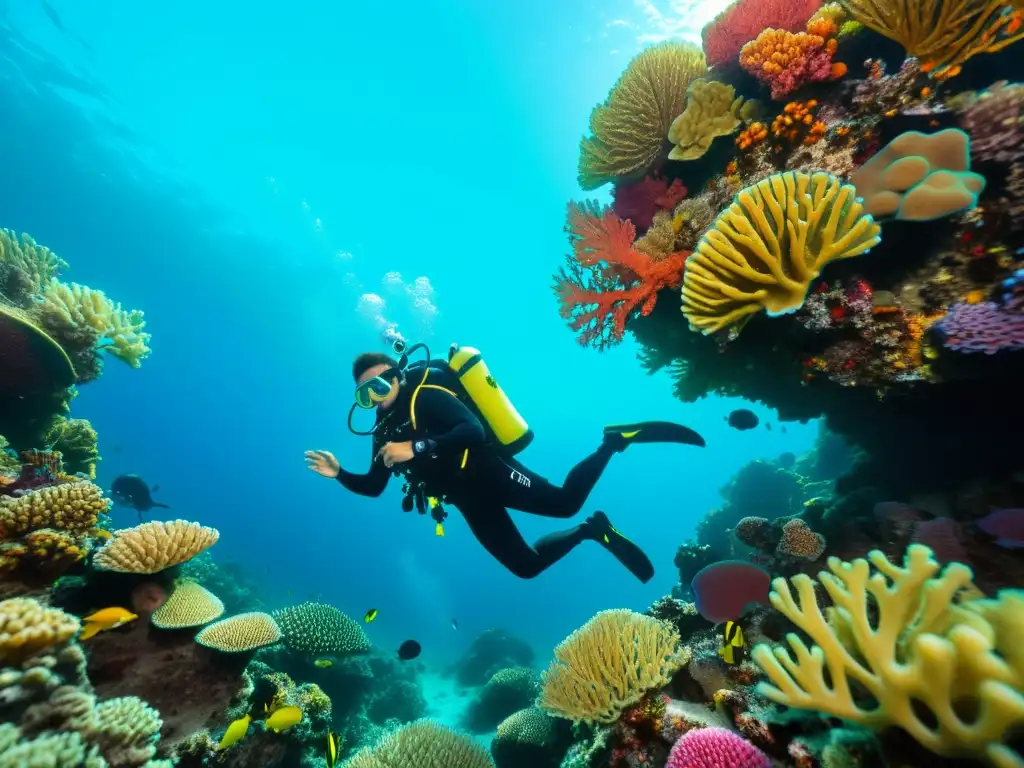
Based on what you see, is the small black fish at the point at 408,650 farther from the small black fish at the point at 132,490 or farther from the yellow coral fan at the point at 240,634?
the small black fish at the point at 132,490

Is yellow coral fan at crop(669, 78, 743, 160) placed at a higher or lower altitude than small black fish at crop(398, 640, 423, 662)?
higher

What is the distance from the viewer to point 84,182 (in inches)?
1410

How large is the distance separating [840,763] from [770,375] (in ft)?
14.4

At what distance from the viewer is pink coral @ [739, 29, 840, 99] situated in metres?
4.14

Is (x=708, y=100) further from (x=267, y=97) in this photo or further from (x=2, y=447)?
(x=267, y=97)

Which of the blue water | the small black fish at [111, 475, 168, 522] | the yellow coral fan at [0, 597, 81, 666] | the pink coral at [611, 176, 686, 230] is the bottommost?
the yellow coral fan at [0, 597, 81, 666]

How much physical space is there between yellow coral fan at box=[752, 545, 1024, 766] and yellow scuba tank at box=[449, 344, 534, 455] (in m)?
4.29

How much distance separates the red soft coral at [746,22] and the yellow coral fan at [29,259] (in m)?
9.74

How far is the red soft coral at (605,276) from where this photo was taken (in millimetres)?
4457

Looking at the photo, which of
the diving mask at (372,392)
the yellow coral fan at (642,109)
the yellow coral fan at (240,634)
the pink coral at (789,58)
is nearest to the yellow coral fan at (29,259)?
the diving mask at (372,392)

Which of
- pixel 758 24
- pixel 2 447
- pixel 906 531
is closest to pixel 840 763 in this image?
pixel 906 531

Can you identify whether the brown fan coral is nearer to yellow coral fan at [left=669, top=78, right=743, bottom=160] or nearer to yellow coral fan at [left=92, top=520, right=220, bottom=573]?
yellow coral fan at [left=92, top=520, right=220, bottom=573]

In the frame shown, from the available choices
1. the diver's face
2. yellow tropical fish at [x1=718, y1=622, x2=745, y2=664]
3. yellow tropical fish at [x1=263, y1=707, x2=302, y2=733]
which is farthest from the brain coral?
yellow tropical fish at [x1=718, y1=622, x2=745, y2=664]

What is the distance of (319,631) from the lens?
7.70m
